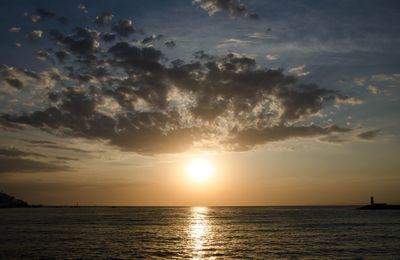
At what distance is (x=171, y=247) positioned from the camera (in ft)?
209

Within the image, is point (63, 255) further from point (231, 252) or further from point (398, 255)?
point (398, 255)

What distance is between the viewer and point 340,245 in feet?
209

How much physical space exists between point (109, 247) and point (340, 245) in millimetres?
35609

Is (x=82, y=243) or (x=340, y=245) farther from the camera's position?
(x=82, y=243)

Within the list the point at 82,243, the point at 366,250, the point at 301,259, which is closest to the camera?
the point at 301,259

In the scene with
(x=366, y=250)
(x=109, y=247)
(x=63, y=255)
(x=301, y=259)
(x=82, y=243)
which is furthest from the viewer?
(x=82, y=243)

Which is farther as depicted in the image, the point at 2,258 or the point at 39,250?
the point at 39,250

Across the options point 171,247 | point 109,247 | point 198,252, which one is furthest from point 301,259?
point 109,247

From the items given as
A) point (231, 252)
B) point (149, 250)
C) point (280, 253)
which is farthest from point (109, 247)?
point (280, 253)

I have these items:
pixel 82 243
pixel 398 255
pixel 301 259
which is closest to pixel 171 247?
pixel 82 243

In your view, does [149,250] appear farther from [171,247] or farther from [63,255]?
[63,255]

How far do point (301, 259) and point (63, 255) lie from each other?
99.4ft

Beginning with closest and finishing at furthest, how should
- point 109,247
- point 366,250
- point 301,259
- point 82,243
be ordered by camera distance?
point 301,259, point 366,250, point 109,247, point 82,243

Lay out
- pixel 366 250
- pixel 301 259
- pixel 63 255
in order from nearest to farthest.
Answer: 1. pixel 301 259
2. pixel 63 255
3. pixel 366 250
